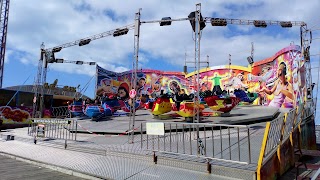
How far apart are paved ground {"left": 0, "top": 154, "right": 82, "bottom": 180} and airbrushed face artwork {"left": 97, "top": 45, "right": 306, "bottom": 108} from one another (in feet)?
25.9

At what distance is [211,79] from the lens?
36.8 meters

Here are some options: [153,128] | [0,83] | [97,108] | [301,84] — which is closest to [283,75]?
[301,84]

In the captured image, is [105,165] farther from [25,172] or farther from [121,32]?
[121,32]

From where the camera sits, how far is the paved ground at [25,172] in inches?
274

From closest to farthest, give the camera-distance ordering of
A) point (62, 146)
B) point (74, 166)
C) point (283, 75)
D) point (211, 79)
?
point (74, 166) < point (62, 146) < point (283, 75) < point (211, 79)

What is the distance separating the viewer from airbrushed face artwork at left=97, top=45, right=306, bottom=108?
76.2 feet

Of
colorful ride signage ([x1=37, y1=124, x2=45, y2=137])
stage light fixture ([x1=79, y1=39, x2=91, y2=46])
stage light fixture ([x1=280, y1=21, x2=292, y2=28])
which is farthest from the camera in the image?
stage light fixture ([x1=79, y1=39, x2=91, y2=46])

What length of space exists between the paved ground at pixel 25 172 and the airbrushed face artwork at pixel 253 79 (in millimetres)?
7902

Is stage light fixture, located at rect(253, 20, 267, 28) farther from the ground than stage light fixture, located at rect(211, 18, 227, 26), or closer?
farther from the ground

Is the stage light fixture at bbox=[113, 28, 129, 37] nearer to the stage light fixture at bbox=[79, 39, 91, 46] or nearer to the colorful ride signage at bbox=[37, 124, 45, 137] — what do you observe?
the stage light fixture at bbox=[79, 39, 91, 46]

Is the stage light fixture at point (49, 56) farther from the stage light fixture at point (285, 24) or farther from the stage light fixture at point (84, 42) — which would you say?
the stage light fixture at point (285, 24)

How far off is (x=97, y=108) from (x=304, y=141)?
14.3 meters

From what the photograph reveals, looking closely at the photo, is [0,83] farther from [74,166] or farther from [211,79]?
[74,166]

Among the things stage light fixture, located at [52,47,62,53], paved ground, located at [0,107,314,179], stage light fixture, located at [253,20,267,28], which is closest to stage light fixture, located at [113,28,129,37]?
paved ground, located at [0,107,314,179]
